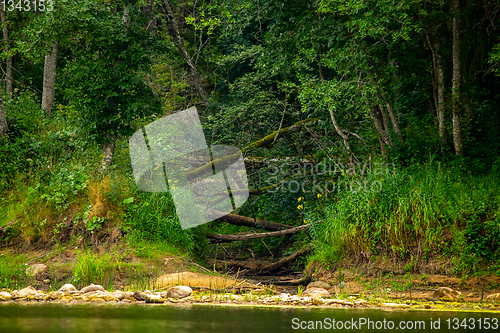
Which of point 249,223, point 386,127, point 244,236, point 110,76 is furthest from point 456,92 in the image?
point 110,76

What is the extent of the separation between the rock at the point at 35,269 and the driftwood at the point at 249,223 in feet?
12.5

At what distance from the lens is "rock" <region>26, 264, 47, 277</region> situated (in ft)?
22.5

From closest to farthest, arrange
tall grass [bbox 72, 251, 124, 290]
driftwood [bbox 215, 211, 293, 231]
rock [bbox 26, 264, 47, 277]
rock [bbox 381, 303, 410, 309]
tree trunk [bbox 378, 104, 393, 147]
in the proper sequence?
rock [bbox 381, 303, 410, 309] < tall grass [bbox 72, 251, 124, 290] < rock [bbox 26, 264, 47, 277] < tree trunk [bbox 378, 104, 393, 147] < driftwood [bbox 215, 211, 293, 231]

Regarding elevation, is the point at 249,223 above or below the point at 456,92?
below

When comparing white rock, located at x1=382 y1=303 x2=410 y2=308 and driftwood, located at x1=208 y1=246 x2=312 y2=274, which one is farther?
driftwood, located at x1=208 y1=246 x2=312 y2=274

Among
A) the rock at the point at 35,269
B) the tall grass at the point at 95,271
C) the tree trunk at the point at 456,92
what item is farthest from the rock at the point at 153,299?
the tree trunk at the point at 456,92

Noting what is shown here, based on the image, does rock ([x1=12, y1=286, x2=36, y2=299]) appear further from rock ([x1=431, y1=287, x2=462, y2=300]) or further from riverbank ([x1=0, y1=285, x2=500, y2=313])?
rock ([x1=431, y1=287, x2=462, y2=300])

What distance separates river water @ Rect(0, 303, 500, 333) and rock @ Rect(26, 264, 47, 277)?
2103 mm

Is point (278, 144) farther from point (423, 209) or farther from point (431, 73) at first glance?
point (423, 209)

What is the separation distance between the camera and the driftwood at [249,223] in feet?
33.1

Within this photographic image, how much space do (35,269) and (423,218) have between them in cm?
622

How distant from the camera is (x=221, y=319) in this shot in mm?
3951

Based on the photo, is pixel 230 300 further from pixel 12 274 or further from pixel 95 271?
pixel 12 274

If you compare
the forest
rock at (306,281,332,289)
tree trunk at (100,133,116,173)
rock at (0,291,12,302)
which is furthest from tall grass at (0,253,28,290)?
rock at (306,281,332,289)
